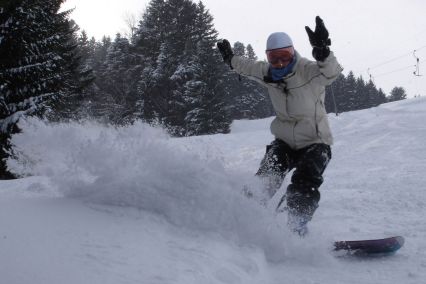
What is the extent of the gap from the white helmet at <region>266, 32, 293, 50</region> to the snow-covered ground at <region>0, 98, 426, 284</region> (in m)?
1.14

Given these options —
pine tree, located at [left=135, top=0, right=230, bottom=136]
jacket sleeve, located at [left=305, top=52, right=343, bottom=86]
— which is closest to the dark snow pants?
jacket sleeve, located at [left=305, top=52, right=343, bottom=86]

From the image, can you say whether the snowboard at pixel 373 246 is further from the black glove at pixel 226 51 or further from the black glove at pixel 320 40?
the black glove at pixel 226 51

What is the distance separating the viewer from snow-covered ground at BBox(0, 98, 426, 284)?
2324 mm

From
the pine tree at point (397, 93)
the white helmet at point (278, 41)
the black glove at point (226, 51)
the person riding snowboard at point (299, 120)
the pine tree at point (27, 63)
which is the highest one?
the pine tree at point (27, 63)

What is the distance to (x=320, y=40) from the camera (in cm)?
360

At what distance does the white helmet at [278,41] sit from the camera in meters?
3.88

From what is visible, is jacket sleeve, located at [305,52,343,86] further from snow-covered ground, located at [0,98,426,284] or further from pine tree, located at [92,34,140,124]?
pine tree, located at [92,34,140,124]

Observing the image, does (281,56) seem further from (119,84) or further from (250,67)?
(119,84)

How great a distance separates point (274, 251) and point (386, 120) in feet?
44.3

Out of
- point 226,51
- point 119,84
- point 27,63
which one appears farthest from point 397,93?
point 226,51

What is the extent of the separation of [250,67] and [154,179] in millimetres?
1648

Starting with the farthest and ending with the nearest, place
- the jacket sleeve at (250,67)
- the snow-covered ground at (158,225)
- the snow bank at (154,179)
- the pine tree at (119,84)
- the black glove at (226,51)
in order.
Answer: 1. the pine tree at (119,84)
2. the black glove at (226,51)
3. the jacket sleeve at (250,67)
4. the snow bank at (154,179)
5. the snow-covered ground at (158,225)

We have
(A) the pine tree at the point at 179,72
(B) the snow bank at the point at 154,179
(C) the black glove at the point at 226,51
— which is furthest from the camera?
(A) the pine tree at the point at 179,72

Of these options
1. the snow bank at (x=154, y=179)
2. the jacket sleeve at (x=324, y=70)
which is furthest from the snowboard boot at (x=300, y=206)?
the jacket sleeve at (x=324, y=70)
